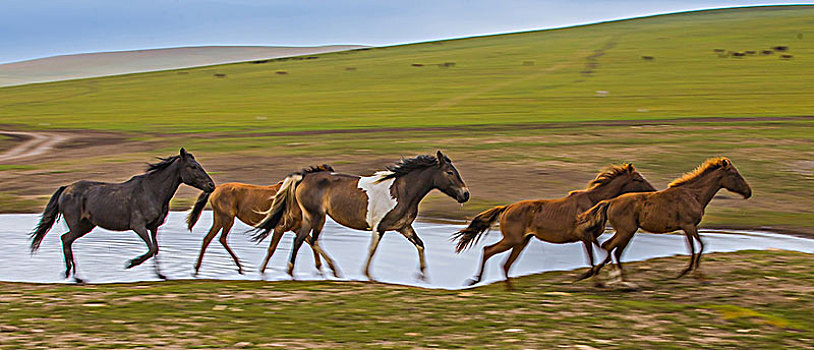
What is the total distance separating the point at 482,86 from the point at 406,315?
5897 cm

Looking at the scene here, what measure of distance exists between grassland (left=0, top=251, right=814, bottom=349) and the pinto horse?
1.29m

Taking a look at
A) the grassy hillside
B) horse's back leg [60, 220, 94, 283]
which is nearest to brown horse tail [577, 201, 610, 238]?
horse's back leg [60, 220, 94, 283]

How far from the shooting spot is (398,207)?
38.3 feet

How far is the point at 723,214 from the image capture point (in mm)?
17875

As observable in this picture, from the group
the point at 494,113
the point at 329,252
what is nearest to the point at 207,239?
the point at 329,252

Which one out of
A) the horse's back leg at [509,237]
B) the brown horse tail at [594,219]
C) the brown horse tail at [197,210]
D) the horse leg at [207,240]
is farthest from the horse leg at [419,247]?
the brown horse tail at [197,210]

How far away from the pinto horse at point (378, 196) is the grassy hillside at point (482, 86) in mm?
30440

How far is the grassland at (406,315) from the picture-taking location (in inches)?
307

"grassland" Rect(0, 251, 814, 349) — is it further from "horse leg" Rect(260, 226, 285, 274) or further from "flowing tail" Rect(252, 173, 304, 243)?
"flowing tail" Rect(252, 173, 304, 243)

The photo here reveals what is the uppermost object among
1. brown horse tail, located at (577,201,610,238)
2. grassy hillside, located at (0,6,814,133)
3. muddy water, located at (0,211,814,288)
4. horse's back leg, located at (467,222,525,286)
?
grassy hillside, located at (0,6,814,133)

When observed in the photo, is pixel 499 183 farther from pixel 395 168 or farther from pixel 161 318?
pixel 161 318

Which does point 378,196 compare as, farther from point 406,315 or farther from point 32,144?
point 32,144

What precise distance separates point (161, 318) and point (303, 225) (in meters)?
3.78

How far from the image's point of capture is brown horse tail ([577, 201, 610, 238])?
35.1 feet
